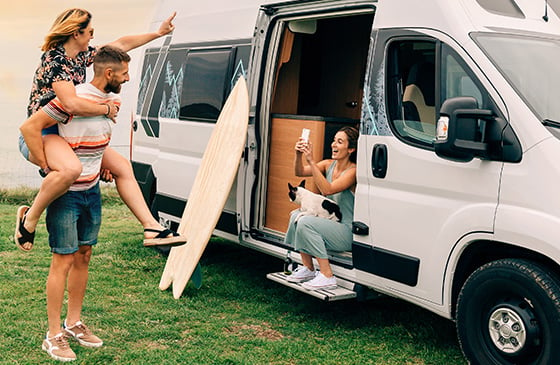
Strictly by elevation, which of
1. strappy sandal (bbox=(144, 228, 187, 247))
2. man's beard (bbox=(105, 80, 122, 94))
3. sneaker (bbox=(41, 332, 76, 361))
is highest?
man's beard (bbox=(105, 80, 122, 94))

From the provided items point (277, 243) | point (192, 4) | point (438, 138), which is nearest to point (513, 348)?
point (438, 138)

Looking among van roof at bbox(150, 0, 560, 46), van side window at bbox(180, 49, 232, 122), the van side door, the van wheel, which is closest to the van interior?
van side window at bbox(180, 49, 232, 122)

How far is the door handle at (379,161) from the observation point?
4.88 m

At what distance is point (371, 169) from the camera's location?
4.98 meters

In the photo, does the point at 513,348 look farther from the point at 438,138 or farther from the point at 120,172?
the point at 120,172

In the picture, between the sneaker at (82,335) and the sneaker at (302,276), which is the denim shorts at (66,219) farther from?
the sneaker at (302,276)

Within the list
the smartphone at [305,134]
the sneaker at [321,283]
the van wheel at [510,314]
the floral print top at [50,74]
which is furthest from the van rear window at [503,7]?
the floral print top at [50,74]

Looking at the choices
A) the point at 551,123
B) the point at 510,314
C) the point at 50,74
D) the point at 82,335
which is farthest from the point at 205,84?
the point at 510,314

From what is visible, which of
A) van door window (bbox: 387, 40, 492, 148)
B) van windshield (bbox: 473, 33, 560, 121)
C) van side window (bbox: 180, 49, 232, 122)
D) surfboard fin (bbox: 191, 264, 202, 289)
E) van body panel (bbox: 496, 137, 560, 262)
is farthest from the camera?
van side window (bbox: 180, 49, 232, 122)

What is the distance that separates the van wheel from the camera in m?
3.99

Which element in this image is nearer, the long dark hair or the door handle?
the door handle

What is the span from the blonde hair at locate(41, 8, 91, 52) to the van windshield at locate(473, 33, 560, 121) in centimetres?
241

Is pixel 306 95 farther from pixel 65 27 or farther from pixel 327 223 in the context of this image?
pixel 65 27

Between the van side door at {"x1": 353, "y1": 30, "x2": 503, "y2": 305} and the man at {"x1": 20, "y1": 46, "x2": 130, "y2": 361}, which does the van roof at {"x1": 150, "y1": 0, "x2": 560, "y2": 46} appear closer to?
the van side door at {"x1": 353, "y1": 30, "x2": 503, "y2": 305}
